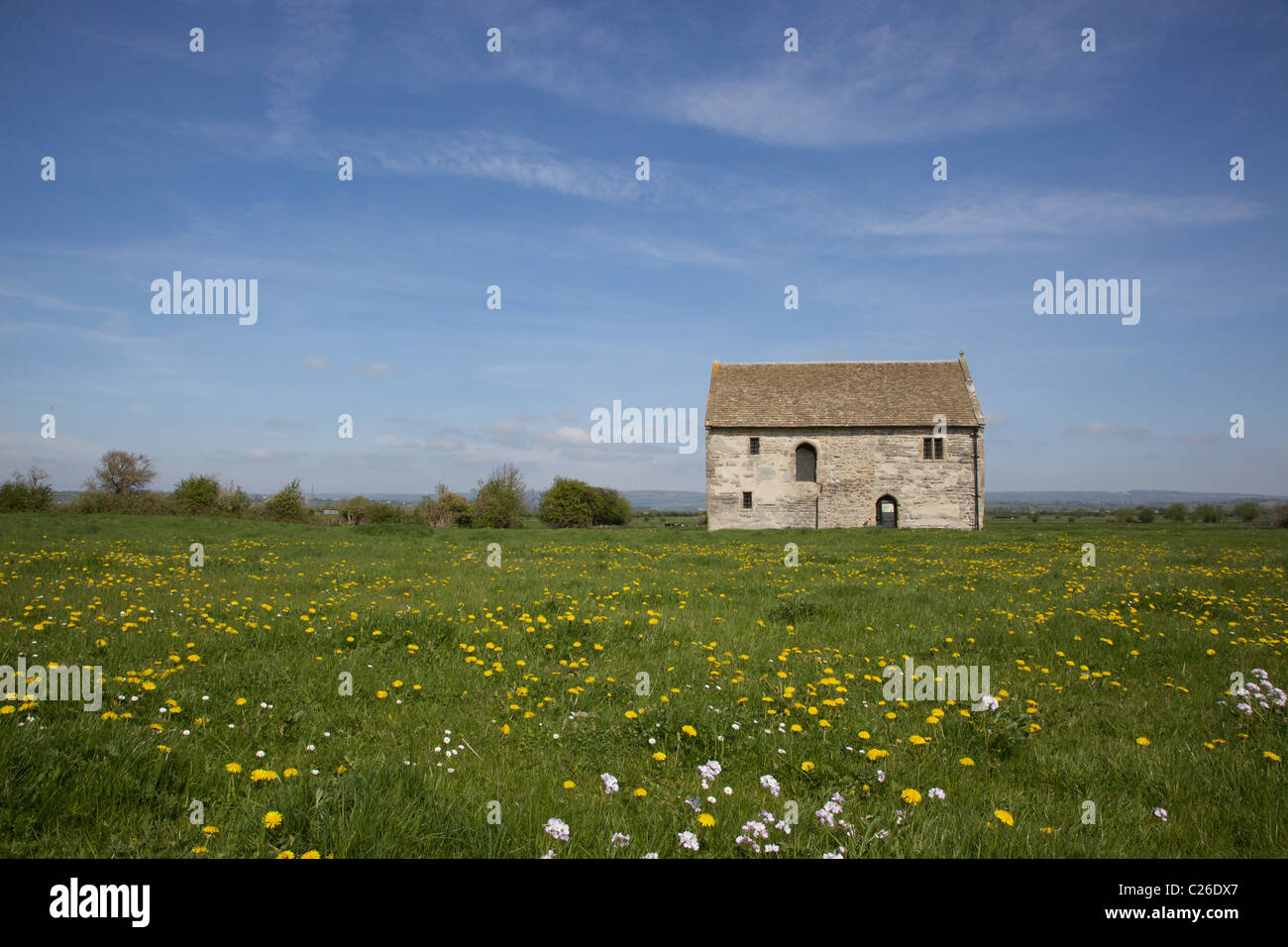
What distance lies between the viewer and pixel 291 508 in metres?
44.5

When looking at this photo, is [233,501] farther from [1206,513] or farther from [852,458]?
[1206,513]

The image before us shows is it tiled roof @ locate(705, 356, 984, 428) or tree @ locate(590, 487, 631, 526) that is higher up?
tiled roof @ locate(705, 356, 984, 428)

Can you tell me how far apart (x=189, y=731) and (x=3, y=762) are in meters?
1.00

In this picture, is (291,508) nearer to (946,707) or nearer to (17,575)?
(17,575)

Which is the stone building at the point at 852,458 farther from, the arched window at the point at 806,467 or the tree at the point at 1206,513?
the tree at the point at 1206,513

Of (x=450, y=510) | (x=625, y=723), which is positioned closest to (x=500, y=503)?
(x=450, y=510)

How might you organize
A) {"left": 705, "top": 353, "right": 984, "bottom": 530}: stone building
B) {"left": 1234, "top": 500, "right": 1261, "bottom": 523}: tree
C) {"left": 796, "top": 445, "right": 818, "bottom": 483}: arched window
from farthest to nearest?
{"left": 1234, "top": 500, "right": 1261, "bottom": 523}: tree < {"left": 796, "top": 445, "right": 818, "bottom": 483}: arched window < {"left": 705, "top": 353, "right": 984, "bottom": 530}: stone building

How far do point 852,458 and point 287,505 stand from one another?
1493 inches

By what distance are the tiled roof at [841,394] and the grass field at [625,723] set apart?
91.6ft

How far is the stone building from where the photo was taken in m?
37.7

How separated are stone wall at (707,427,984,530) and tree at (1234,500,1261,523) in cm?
2193

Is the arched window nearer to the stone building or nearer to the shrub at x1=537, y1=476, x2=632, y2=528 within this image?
the stone building

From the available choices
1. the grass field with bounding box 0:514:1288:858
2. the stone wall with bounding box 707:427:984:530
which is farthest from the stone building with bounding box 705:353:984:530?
the grass field with bounding box 0:514:1288:858
